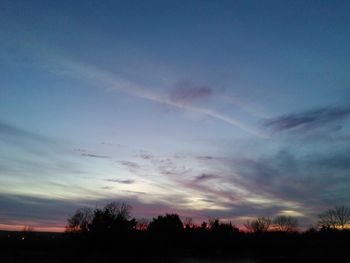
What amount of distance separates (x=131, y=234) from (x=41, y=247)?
133ft

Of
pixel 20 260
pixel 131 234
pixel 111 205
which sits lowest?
pixel 20 260

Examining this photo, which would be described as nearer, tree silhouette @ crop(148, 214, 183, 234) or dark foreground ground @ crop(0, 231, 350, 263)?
dark foreground ground @ crop(0, 231, 350, 263)

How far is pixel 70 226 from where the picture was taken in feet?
416

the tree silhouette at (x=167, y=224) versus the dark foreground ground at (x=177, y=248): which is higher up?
the tree silhouette at (x=167, y=224)

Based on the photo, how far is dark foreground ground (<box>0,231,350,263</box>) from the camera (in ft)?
246

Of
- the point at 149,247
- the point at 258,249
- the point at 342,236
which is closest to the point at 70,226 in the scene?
the point at 149,247

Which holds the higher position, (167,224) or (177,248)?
(167,224)

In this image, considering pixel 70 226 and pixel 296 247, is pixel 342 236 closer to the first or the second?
pixel 296 247

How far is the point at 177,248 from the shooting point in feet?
346

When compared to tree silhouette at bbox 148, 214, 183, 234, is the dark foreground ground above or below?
below

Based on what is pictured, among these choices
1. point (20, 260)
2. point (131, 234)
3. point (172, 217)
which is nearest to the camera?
point (20, 260)

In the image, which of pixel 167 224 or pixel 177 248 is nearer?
pixel 177 248

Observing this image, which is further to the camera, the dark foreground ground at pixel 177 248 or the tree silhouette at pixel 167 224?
the tree silhouette at pixel 167 224

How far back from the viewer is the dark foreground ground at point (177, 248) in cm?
7512
